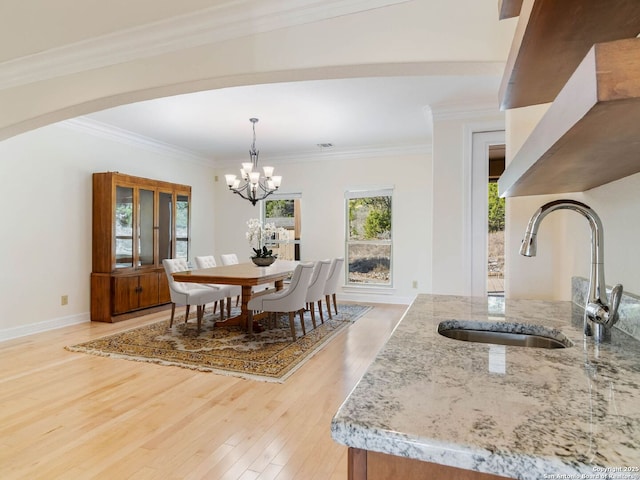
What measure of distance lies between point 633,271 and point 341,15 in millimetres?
1801

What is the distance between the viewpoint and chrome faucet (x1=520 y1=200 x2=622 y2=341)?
3.40 ft

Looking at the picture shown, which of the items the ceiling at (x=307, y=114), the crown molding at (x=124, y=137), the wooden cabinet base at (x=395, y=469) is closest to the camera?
the wooden cabinet base at (x=395, y=469)

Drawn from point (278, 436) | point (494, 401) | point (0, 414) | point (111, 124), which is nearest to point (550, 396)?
point (494, 401)

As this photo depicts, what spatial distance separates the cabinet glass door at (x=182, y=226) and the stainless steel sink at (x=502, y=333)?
5544mm

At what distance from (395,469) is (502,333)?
90 centimetres

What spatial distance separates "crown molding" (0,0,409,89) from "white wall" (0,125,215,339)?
1781 millimetres

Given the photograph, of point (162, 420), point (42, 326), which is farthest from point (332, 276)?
point (42, 326)

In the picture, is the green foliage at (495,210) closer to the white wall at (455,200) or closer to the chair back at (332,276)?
the white wall at (455,200)

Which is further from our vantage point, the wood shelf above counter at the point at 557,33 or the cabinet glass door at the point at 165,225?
the cabinet glass door at the point at 165,225

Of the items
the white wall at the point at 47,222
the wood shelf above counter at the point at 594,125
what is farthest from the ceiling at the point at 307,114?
the wood shelf above counter at the point at 594,125

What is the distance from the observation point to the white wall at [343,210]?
246 inches

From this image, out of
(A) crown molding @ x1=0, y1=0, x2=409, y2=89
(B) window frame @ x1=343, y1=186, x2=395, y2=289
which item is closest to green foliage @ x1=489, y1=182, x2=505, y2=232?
(B) window frame @ x1=343, y1=186, x2=395, y2=289

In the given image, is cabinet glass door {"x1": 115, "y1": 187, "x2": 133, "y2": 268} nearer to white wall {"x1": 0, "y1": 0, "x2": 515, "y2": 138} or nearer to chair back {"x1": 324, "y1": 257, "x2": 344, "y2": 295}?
white wall {"x1": 0, "y1": 0, "x2": 515, "y2": 138}

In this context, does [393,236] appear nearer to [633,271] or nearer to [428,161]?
[428,161]
